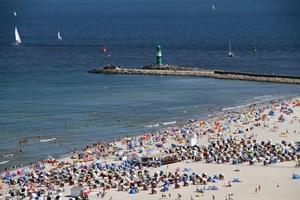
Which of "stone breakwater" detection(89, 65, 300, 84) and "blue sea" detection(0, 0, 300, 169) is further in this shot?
"stone breakwater" detection(89, 65, 300, 84)

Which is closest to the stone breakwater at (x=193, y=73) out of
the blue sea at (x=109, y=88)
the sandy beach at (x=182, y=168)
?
the blue sea at (x=109, y=88)

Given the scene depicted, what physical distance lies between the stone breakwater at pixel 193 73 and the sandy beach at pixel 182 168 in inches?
1141

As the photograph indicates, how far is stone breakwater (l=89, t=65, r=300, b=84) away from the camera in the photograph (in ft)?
307

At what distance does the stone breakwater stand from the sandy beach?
95.1ft

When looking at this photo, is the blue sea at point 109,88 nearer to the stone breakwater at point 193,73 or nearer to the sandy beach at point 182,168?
the stone breakwater at point 193,73

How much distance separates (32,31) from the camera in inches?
7638

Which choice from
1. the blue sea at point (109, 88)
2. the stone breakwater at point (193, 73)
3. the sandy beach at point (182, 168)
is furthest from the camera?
the stone breakwater at point (193, 73)

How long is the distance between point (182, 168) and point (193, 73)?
2061 inches

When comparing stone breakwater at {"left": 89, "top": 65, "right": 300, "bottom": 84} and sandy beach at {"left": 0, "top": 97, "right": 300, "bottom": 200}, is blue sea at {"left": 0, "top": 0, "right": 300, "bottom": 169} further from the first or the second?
sandy beach at {"left": 0, "top": 97, "right": 300, "bottom": 200}

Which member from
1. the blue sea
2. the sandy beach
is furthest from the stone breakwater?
the sandy beach

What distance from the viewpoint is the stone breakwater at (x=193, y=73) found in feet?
307

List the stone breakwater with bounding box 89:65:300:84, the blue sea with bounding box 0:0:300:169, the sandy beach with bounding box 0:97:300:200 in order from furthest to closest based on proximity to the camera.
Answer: the stone breakwater with bounding box 89:65:300:84 < the blue sea with bounding box 0:0:300:169 < the sandy beach with bounding box 0:97:300:200

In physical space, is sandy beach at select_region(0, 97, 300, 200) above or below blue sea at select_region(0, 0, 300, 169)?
below

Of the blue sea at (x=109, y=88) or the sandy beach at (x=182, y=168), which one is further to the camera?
the blue sea at (x=109, y=88)
